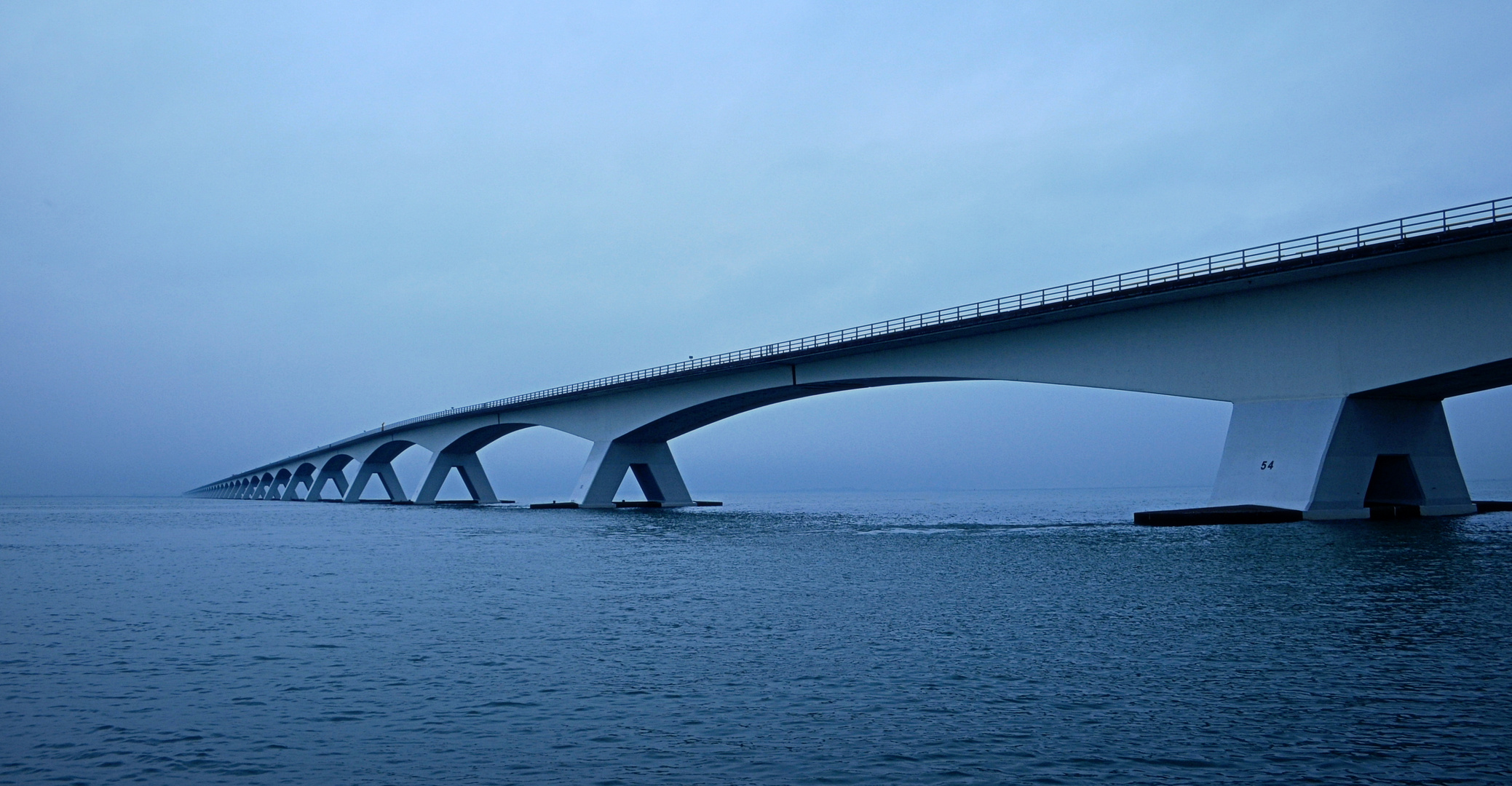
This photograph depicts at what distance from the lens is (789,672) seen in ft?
43.4

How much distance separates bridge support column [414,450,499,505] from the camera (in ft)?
351

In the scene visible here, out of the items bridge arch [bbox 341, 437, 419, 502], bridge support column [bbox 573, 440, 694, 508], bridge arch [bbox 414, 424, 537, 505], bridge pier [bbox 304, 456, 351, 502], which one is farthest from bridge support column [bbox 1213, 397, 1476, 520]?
bridge pier [bbox 304, 456, 351, 502]

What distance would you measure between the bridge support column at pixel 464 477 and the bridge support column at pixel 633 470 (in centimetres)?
3372

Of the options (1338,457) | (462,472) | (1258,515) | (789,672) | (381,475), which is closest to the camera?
(789,672)

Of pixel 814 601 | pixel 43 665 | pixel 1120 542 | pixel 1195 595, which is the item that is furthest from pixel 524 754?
pixel 1120 542

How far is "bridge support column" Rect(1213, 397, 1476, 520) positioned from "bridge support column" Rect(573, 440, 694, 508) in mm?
46677

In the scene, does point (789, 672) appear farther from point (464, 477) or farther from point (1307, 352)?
point (464, 477)

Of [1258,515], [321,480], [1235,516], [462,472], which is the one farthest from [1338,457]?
[321,480]

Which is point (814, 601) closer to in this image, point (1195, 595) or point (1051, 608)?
point (1051, 608)

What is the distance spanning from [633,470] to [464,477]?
121 ft

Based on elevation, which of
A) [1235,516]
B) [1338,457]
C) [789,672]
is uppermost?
[1338,457]

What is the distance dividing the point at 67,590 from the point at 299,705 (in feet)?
57.6

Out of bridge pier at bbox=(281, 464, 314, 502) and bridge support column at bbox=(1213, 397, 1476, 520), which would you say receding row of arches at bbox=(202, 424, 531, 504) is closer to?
bridge pier at bbox=(281, 464, 314, 502)

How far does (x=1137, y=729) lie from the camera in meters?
9.96
